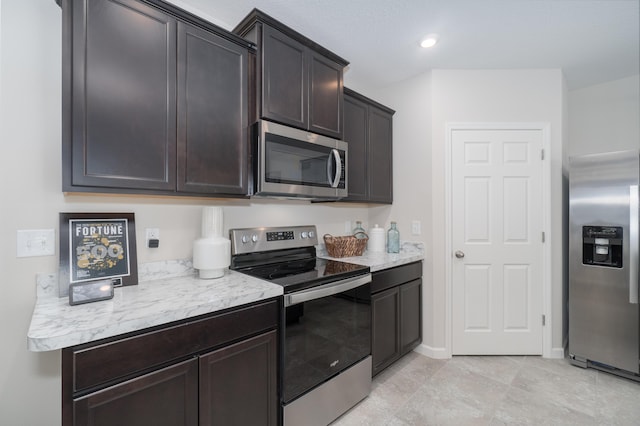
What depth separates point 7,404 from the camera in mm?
1264

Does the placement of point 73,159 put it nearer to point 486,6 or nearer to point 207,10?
point 207,10

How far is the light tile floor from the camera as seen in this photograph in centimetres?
182

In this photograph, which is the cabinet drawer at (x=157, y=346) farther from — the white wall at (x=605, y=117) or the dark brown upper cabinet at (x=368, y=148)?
the white wall at (x=605, y=117)

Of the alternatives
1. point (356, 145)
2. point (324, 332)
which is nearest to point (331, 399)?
point (324, 332)

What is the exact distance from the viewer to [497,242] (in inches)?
104

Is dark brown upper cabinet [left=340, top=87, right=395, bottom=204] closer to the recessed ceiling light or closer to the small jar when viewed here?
the small jar

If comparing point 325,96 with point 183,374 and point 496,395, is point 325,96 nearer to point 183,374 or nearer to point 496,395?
point 183,374

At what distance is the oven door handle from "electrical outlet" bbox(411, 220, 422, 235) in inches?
39.1

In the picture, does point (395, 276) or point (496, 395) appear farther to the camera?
point (395, 276)

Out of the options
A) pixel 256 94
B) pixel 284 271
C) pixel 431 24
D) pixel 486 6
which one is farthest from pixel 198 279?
pixel 486 6

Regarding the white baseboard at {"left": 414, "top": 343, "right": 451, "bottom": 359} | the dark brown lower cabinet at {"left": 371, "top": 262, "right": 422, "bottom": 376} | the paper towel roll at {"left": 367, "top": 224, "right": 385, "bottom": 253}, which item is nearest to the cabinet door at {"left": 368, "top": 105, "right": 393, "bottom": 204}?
the paper towel roll at {"left": 367, "top": 224, "right": 385, "bottom": 253}

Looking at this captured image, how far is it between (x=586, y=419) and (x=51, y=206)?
3.32 meters

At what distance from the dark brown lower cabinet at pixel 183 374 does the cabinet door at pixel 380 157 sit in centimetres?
163

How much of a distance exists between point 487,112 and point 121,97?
9.41ft
